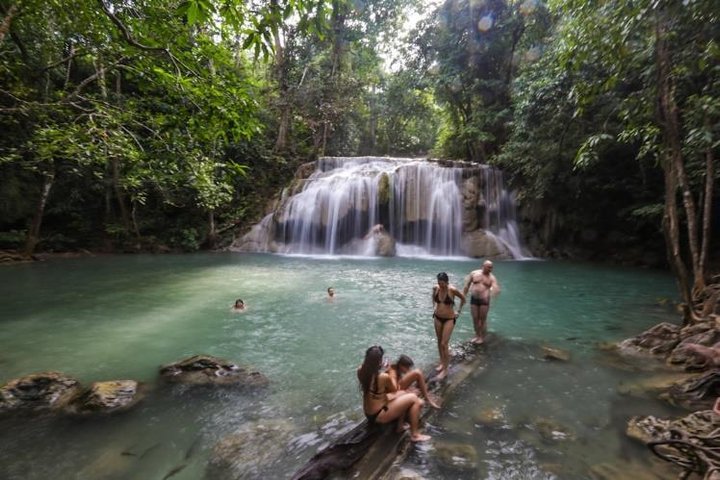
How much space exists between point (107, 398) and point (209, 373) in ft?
4.13

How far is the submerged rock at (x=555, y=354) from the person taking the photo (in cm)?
662

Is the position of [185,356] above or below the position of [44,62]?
below

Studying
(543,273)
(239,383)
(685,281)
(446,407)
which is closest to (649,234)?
(543,273)

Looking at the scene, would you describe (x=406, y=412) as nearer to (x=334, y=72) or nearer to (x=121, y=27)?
(x=121, y=27)

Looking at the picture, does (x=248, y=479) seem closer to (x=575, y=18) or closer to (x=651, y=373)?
(x=651, y=373)

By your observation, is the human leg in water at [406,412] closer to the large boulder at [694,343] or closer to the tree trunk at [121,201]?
the large boulder at [694,343]

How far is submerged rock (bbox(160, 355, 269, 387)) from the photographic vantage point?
573cm

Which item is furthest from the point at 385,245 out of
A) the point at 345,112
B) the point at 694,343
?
the point at 694,343

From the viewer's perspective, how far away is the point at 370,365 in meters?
3.94

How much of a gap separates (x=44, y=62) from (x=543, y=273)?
60.8 feet

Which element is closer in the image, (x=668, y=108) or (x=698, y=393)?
(x=698, y=393)

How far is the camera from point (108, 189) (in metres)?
20.3

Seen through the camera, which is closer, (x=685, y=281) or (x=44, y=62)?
(x=685, y=281)

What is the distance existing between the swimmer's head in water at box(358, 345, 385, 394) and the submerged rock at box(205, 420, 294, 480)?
107cm
